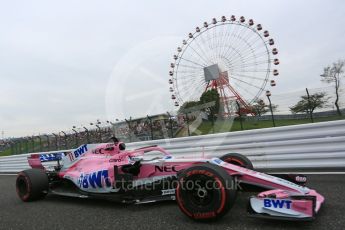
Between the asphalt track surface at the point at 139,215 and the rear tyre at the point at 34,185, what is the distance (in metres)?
0.14

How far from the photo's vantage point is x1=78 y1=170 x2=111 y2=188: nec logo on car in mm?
5457

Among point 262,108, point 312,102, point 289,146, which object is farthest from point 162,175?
point 262,108

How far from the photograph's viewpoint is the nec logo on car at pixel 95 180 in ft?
17.9

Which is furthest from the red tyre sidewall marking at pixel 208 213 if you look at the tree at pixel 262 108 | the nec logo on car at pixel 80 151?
the tree at pixel 262 108

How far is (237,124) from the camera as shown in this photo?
40.8ft

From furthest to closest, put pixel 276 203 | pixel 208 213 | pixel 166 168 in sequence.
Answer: pixel 166 168 → pixel 208 213 → pixel 276 203

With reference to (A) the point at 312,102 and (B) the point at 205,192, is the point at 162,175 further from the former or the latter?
(A) the point at 312,102

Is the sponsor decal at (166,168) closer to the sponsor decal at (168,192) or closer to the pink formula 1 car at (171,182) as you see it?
the pink formula 1 car at (171,182)

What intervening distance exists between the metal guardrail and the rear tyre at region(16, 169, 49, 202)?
299cm

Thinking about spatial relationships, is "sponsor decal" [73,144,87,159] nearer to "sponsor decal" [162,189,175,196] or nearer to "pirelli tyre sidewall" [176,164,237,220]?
"sponsor decal" [162,189,175,196]

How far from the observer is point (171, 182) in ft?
16.0

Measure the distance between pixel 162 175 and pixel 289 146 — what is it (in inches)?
146

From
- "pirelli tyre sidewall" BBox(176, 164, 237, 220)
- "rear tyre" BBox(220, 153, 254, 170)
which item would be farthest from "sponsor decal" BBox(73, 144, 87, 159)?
"pirelli tyre sidewall" BBox(176, 164, 237, 220)

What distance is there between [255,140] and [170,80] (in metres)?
19.8
